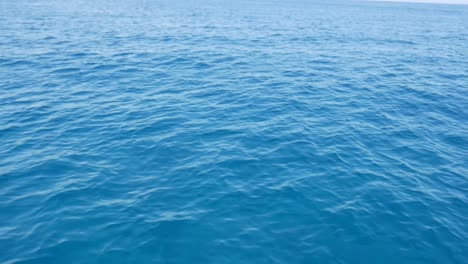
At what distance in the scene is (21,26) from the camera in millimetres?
47062

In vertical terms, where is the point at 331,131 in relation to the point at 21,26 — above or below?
below

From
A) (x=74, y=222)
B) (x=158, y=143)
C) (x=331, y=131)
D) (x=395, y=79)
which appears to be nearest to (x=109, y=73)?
(x=158, y=143)

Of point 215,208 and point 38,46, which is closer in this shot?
point 215,208

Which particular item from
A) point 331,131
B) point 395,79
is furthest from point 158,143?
point 395,79

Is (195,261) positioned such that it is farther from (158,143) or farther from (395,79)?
(395,79)

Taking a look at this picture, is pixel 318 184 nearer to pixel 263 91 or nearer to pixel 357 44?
pixel 263 91

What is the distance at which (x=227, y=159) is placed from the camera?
17.5 metres

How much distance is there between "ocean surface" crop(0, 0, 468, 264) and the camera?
1223 centimetres

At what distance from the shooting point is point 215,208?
13.9 metres

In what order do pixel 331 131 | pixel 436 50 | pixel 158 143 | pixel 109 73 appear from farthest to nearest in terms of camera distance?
1. pixel 436 50
2. pixel 109 73
3. pixel 331 131
4. pixel 158 143

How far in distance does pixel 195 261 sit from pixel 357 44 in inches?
1770

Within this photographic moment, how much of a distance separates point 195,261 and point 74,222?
5.74m

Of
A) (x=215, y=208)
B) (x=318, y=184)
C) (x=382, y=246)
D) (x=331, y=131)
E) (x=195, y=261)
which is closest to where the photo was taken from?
(x=195, y=261)

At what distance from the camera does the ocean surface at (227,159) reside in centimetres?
1223
